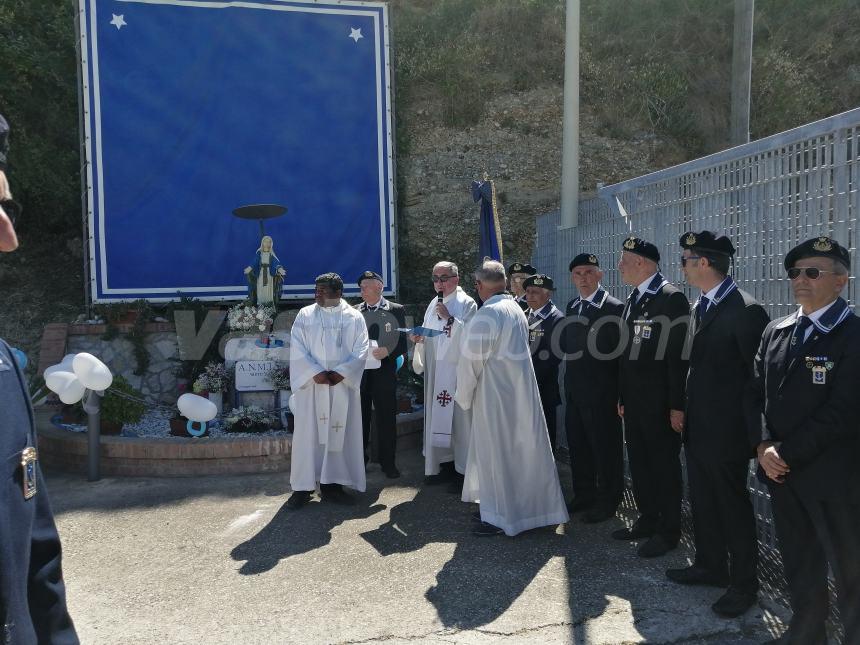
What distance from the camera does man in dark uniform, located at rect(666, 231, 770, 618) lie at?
369cm

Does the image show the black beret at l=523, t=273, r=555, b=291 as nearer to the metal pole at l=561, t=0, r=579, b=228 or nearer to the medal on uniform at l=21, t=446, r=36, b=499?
the metal pole at l=561, t=0, r=579, b=228

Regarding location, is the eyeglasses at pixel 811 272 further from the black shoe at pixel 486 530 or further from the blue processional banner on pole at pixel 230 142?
the blue processional banner on pole at pixel 230 142

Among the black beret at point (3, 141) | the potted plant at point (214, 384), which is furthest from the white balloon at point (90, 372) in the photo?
the black beret at point (3, 141)

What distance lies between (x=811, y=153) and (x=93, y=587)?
190 inches

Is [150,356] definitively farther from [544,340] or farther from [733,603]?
[733,603]

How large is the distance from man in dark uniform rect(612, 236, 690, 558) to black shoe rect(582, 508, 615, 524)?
15.3 inches

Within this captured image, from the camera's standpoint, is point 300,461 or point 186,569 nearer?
point 186,569

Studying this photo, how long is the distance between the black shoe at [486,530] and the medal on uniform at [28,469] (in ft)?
11.3

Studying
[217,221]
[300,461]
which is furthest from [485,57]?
[300,461]

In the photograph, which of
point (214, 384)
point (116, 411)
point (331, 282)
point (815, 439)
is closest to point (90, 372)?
point (116, 411)

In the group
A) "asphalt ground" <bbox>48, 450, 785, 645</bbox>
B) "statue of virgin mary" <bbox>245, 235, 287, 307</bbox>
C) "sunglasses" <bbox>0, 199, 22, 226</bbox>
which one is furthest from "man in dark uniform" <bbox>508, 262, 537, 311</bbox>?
"sunglasses" <bbox>0, 199, 22, 226</bbox>

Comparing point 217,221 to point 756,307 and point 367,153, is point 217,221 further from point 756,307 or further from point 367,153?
point 756,307

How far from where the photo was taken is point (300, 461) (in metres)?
5.70

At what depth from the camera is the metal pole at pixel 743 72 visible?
35.2ft
